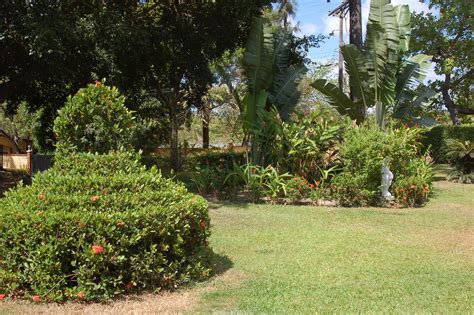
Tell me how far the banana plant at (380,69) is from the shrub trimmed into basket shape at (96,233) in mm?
9161

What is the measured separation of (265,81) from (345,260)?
7936 millimetres

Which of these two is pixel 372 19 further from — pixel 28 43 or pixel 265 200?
pixel 28 43

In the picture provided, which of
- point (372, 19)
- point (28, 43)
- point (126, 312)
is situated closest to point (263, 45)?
point (372, 19)

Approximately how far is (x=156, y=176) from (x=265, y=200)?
267 inches

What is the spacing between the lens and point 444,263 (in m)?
6.19

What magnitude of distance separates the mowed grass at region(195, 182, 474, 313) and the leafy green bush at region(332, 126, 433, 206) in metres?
0.82

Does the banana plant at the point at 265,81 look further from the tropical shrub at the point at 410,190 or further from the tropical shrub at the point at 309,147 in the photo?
the tropical shrub at the point at 410,190

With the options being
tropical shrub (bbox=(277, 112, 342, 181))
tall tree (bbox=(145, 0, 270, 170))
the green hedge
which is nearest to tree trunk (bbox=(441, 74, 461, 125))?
the green hedge

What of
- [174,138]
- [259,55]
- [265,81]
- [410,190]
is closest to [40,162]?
[174,138]

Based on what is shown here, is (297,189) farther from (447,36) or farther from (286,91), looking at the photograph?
(447,36)

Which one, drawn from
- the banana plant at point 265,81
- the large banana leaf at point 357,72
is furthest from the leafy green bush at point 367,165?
the banana plant at point 265,81

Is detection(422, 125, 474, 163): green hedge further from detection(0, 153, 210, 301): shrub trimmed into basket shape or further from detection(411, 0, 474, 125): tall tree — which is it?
detection(0, 153, 210, 301): shrub trimmed into basket shape

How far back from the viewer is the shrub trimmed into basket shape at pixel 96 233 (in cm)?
458

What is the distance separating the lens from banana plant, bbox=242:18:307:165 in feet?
42.9
